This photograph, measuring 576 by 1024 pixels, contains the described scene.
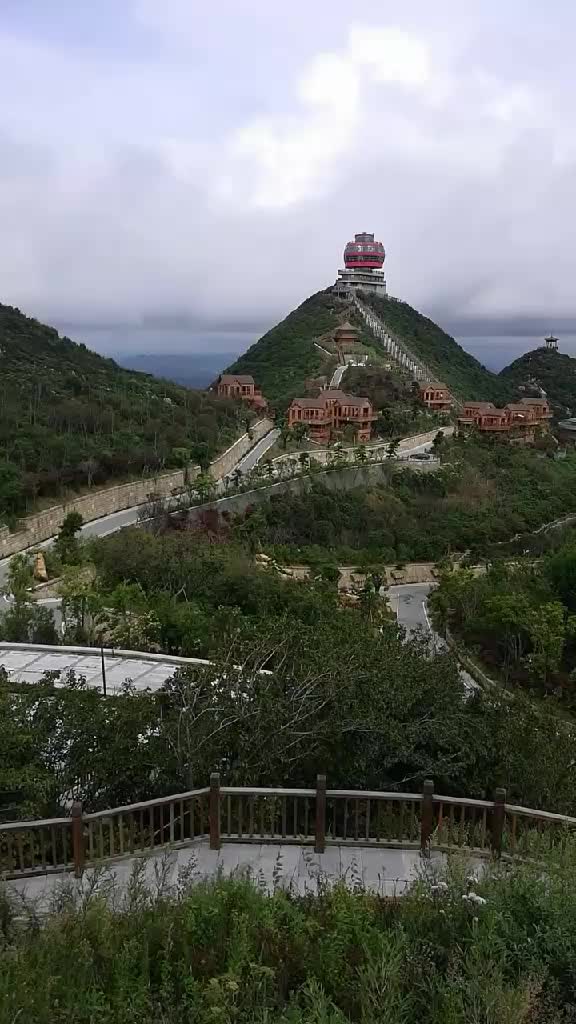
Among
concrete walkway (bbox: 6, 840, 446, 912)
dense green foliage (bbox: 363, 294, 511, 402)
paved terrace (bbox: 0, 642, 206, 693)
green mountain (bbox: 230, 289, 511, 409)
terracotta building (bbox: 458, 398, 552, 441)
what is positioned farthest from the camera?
dense green foliage (bbox: 363, 294, 511, 402)

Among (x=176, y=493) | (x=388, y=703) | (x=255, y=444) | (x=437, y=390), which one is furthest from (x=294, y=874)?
(x=437, y=390)

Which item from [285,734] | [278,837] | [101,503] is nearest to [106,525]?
[101,503]

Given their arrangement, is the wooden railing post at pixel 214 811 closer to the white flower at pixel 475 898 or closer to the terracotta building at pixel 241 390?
the white flower at pixel 475 898

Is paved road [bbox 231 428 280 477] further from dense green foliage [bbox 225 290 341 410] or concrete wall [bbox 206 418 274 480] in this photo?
dense green foliage [bbox 225 290 341 410]

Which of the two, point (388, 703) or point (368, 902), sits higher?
point (388, 703)

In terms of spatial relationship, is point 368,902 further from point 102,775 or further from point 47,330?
point 47,330

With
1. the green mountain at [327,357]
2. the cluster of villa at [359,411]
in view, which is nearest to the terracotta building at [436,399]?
the cluster of villa at [359,411]

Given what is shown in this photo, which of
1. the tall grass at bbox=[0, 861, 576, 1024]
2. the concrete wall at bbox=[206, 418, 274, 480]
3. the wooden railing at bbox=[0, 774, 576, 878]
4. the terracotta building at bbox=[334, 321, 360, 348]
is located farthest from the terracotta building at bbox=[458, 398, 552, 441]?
the tall grass at bbox=[0, 861, 576, 1024]
